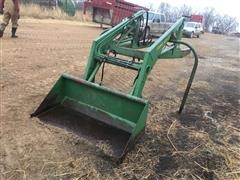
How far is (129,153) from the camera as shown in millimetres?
3869

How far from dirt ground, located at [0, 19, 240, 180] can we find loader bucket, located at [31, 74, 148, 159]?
0.15m

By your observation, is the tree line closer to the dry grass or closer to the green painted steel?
the dry grass

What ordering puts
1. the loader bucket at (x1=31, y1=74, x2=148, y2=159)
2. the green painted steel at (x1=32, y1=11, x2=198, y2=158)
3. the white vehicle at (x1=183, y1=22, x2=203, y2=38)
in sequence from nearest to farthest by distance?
the loader bucket at (x1=31, y1=74, x2=148, y2=159), the green painted steel at (x1=32, y1=11, x2=198, y2=158), the white vehicle at (x1=183, y1=22, x2=203, y2=38)

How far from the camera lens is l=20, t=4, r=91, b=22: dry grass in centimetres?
1939

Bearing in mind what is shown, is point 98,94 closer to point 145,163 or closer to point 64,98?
point 64,98

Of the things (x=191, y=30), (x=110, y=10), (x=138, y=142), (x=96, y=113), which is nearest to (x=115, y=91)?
(x=96, y=113)

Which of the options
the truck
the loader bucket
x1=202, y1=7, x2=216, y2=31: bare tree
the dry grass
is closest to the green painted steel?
the loader bucket

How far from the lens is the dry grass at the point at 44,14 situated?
63.6ft

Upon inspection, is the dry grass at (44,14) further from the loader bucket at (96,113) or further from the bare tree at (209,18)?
the bare tree at (209,18)

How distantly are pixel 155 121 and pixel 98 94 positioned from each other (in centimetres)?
125

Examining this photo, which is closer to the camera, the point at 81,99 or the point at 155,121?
the point at 81,99

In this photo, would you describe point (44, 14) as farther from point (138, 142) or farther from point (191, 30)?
point (138, 142)

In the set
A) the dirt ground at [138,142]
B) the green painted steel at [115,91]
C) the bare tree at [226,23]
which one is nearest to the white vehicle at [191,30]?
the dirt ground at [138,142]

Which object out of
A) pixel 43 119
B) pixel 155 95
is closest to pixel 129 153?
pixel 43 119
